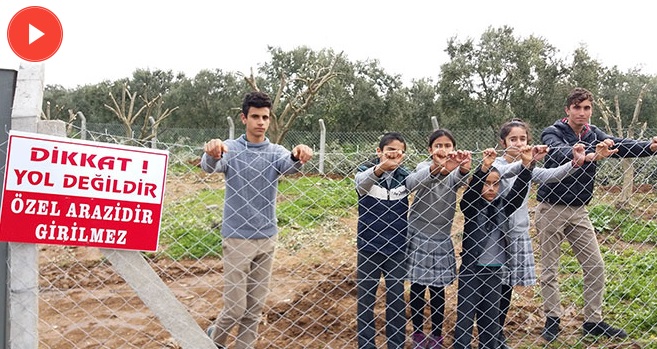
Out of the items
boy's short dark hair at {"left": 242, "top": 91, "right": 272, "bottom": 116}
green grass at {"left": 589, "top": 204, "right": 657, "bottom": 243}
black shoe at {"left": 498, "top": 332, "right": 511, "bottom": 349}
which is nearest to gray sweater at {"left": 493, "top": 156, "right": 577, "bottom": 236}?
black shoe at {"left": 498, "top": 332, "right": 511, "bottom": 349}

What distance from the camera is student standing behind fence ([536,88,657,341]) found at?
11.5 ft

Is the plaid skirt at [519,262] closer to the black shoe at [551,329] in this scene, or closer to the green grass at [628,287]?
the black shoe at [551,329]

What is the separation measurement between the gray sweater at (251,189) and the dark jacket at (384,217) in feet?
1.53

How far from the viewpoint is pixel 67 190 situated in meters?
2.04

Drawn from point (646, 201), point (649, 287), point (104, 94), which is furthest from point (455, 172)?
point (104, 94)

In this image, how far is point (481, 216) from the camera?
3.09 metres

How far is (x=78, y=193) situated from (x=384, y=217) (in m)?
1.57

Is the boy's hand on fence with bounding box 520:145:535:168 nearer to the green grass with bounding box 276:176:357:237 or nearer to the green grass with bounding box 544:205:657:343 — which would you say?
the green grass with bounding box 544:205:657:343

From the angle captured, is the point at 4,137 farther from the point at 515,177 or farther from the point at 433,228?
the point at 515,177

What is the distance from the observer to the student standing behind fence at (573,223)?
11.5 feet

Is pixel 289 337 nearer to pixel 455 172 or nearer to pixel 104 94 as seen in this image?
pixel 455 172

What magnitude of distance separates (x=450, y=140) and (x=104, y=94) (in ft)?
78.3

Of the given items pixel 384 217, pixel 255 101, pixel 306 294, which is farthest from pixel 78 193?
pixel 306 294

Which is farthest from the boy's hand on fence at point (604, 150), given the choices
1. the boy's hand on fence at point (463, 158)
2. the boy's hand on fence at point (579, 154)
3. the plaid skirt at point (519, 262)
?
the boy's hand on fence at point (463, 158)
